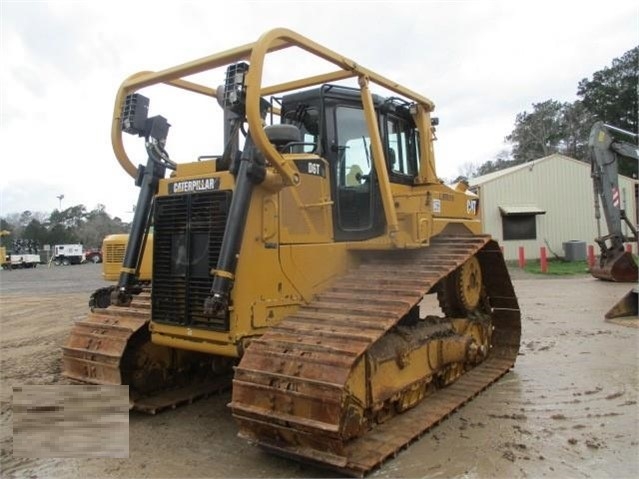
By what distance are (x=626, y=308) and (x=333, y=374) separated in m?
8.16

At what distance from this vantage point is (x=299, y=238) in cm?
490

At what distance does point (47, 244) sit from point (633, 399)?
75.3 m

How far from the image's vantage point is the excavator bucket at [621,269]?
1547 cm

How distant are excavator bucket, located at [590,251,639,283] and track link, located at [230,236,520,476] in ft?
38.9

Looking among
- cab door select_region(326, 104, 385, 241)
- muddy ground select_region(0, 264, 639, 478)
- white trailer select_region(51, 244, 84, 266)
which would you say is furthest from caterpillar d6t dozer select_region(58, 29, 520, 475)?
white trailer select_region(51, 244, 84, 266)

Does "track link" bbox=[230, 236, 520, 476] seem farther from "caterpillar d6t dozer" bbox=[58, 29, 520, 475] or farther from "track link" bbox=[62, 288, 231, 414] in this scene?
"track link" bbox=[62, 288, 231, 414]

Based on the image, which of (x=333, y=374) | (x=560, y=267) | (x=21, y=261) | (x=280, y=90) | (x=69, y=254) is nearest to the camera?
(x=333, y=374)

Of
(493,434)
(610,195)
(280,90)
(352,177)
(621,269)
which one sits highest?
(280,90)

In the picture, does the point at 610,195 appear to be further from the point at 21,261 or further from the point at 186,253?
the point at 21,261

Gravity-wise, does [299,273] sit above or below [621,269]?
above

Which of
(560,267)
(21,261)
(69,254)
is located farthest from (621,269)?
(69,254)

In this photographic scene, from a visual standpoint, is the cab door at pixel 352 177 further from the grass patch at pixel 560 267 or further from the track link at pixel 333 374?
the grass patch at pixel 560 267

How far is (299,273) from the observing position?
4.90m

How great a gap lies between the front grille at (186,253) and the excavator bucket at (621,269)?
14.0 meters
